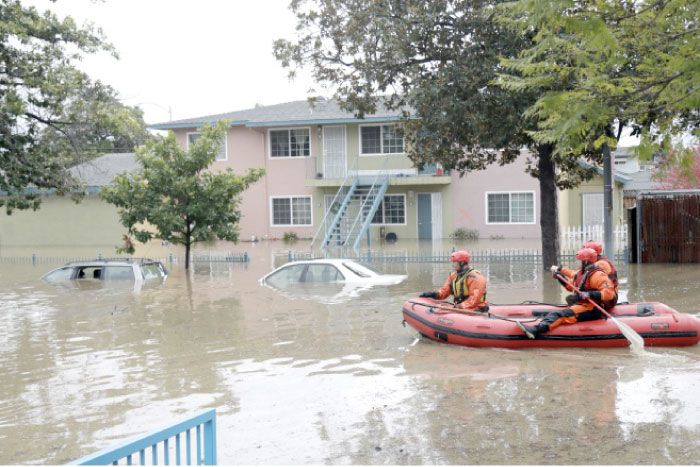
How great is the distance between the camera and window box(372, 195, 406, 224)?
33.1m

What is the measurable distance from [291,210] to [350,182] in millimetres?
4176

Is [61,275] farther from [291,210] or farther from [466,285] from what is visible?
[291,210]

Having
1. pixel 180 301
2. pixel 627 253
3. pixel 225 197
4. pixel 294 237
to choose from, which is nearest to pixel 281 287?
pixel 180 301

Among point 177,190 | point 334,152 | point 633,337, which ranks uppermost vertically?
point 334,152

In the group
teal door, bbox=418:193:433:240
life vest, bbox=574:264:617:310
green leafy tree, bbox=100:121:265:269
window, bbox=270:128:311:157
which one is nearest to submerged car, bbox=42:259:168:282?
green leafy tree, bbox=100:121:265:269

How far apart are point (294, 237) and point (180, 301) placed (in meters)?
17.3

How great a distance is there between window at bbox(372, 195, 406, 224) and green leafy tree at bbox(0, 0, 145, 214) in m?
18.7

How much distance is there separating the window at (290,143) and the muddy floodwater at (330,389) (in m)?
19.2

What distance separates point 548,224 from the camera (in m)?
19.6

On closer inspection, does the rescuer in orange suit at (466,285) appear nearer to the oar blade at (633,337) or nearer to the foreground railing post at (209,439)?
the oar blade at (633,337)

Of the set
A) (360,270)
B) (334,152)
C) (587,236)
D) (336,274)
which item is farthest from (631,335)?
(334,152)

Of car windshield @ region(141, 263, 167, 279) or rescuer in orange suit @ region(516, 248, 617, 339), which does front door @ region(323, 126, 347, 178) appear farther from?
rescuer in orange suit @ region(516, 248, 617, 339)

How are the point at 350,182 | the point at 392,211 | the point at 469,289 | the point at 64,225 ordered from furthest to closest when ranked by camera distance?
the point at 64,225
the point at 392,211
the point at 350,182
the point at 469,289

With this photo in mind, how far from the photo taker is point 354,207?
2970cm
